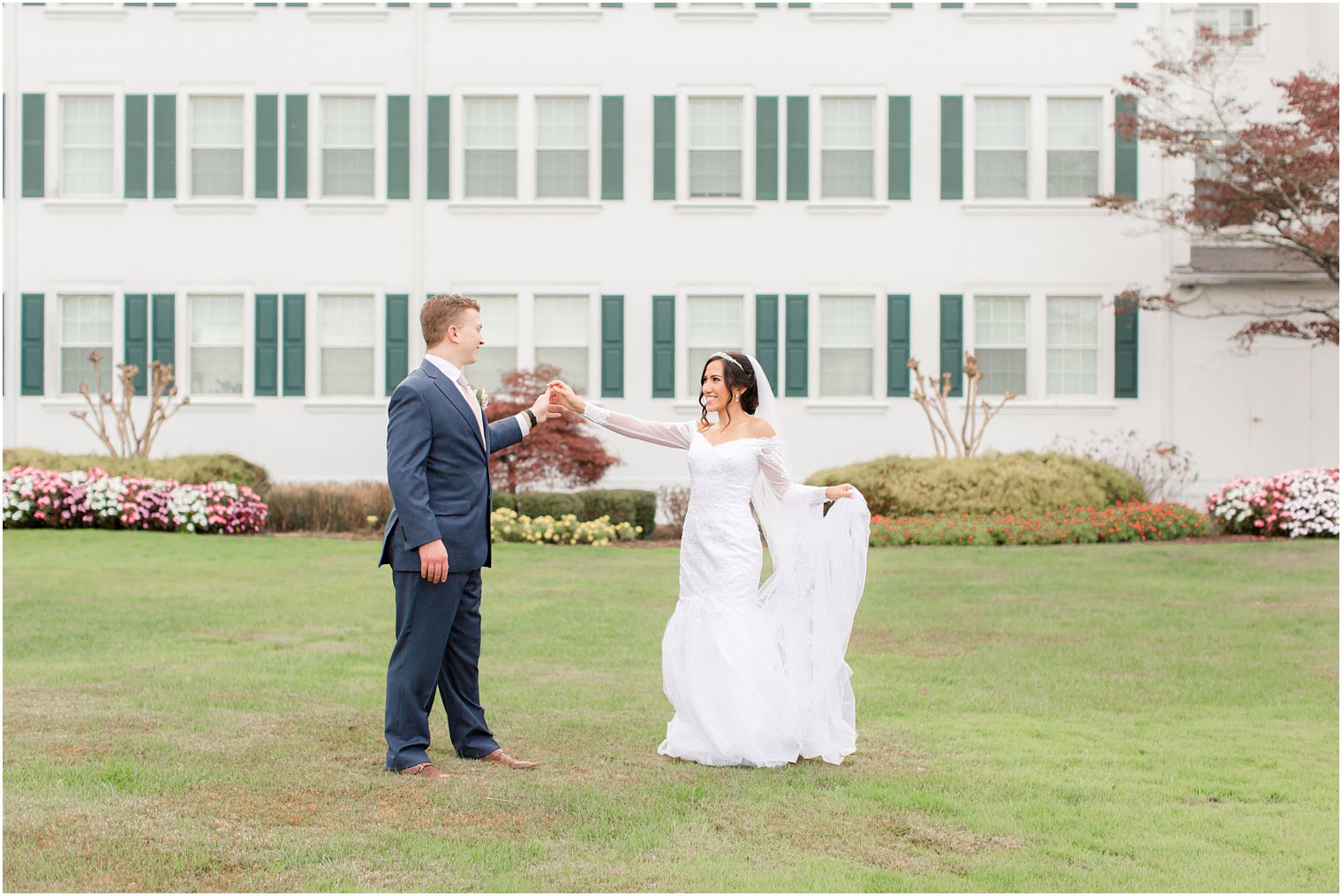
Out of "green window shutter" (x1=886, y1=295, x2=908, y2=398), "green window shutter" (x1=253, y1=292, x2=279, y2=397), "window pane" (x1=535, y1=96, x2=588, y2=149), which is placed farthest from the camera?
"window pane" (x1=535, y1=96, x2=588, y2=149)

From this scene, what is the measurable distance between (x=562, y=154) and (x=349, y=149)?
129 inches

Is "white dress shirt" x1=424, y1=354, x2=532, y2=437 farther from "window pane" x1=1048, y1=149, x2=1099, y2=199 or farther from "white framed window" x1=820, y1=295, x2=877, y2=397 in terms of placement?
"window pane" x1=1048, y1=149, x2=1099, y2=199

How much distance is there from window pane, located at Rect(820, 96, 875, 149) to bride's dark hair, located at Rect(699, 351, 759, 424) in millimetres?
16251

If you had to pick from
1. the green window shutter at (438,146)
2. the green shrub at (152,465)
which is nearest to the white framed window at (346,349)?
the green window shutter at (438,146)

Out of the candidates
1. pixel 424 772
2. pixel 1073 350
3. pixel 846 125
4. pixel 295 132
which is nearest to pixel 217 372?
pixel 295 132

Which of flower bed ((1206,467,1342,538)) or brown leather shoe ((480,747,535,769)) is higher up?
flower bed ((1206,467,1342,538))

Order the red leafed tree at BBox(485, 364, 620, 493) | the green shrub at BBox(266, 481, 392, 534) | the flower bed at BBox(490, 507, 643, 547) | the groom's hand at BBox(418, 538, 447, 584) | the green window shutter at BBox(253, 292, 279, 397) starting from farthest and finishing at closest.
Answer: the green window shutter at BBox(253, 292, 279, 397)
the red leafed tree at BBox(485, 364, 620, 493)
the green shrub at BBox(266, 481, 392, 534)
the flower bed at BBox(490, 507, 643, 547)
the groom's hand at BBox(418, 538, 447, 584)

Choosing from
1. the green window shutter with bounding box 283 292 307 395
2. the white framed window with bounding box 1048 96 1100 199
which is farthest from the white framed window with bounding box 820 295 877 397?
the green window shutter with bounding box 283 292 307 395

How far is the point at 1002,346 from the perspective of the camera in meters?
22.3

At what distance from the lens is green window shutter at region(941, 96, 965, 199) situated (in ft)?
72.7

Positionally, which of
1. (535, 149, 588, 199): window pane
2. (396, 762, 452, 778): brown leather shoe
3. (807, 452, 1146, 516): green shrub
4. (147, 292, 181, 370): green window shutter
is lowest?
(396, 762, 452, 778): brown leather shoe

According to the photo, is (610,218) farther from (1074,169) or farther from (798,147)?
(1074,169)

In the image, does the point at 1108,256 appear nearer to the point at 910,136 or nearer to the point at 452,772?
the point at 910,136

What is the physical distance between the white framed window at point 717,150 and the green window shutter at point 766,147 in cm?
31
